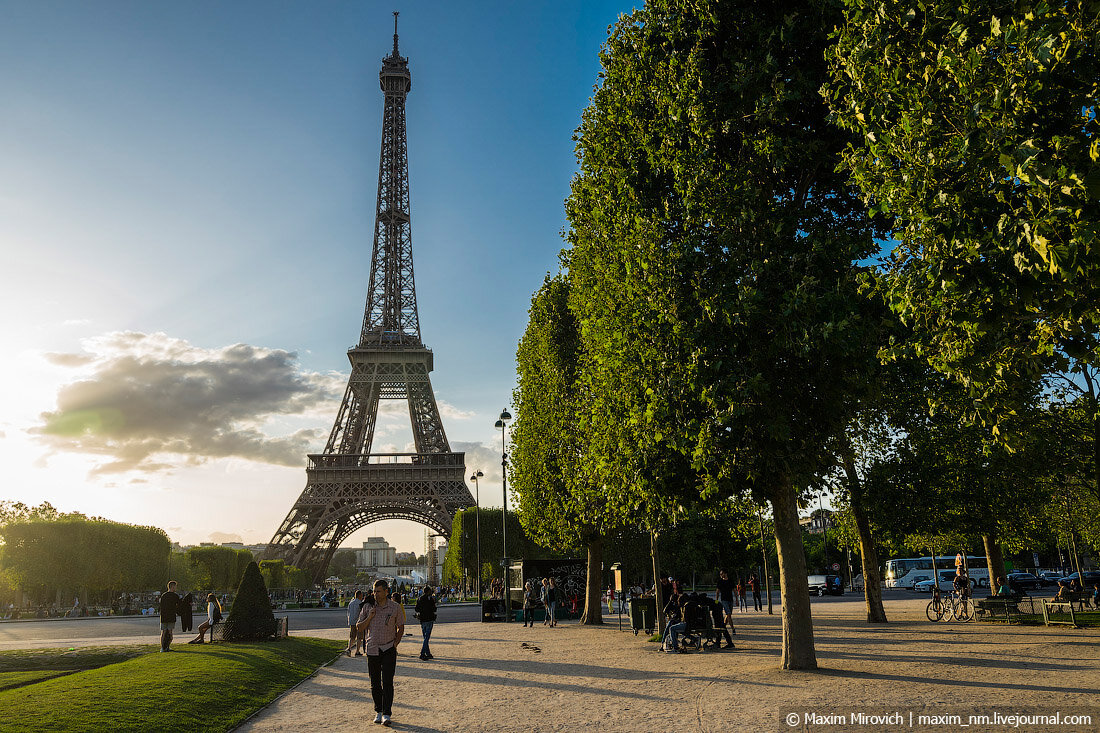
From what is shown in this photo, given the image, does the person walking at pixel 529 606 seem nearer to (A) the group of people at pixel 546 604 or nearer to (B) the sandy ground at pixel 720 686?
(A) the group of people at pixel 546 604

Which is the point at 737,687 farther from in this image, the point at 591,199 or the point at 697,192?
the point at 591,199

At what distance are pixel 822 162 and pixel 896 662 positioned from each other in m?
9.28

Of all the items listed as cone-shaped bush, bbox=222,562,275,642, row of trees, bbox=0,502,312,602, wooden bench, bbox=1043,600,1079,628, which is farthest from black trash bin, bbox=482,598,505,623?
row of trees, bbox=0,502,312,602

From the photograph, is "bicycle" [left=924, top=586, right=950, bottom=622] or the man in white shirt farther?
"bicycle" [left=924, top=586, right=950, bottom=622]

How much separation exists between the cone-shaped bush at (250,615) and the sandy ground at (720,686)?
4350mm

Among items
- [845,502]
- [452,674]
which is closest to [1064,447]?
[845,502]

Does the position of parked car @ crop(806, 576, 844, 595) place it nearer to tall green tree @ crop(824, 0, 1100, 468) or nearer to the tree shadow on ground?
the tree shadow on ground

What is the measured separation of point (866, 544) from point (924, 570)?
4206 cm

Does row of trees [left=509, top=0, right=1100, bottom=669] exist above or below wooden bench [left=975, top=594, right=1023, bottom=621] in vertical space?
above

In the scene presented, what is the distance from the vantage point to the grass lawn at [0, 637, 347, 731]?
948 cm

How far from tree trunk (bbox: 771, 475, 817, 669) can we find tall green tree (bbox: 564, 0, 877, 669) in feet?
0.10

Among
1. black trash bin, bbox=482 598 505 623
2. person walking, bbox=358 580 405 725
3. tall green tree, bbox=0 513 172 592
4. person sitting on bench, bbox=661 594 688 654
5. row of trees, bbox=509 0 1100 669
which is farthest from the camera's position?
tall green tree, bbox=0 513 172 592

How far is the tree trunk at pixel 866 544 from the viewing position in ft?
72.9

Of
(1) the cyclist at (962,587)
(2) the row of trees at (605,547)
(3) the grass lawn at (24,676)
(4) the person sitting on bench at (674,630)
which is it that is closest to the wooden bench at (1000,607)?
(1) the cyclist at (962,587)
